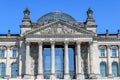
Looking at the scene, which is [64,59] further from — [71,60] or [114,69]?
[114,69]

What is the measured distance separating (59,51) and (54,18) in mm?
8156

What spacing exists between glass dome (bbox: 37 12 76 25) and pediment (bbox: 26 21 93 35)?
3136 mm

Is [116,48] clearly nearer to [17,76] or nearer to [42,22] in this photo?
[42,22]

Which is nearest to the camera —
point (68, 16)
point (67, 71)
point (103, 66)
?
point (67, 71)

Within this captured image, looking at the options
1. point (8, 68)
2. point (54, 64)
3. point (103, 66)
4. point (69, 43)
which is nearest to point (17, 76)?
point (8, 68)

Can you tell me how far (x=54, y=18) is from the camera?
81.1m

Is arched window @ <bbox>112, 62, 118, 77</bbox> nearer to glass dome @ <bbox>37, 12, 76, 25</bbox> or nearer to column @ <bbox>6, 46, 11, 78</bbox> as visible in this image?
glass dome @ <bbox>37, 12, 76, 25</bbox>

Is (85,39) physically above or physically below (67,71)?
above

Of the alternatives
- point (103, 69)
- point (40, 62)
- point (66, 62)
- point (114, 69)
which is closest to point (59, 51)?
point (66, 62)

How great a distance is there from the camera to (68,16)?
84000 millimetres

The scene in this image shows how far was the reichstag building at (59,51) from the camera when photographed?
74.9 metres

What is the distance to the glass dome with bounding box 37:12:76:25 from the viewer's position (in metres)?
80.9

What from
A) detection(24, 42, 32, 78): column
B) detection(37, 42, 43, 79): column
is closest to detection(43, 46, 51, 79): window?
detection(37, 42, 43, 79): column

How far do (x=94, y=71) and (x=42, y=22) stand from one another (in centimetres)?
1638
